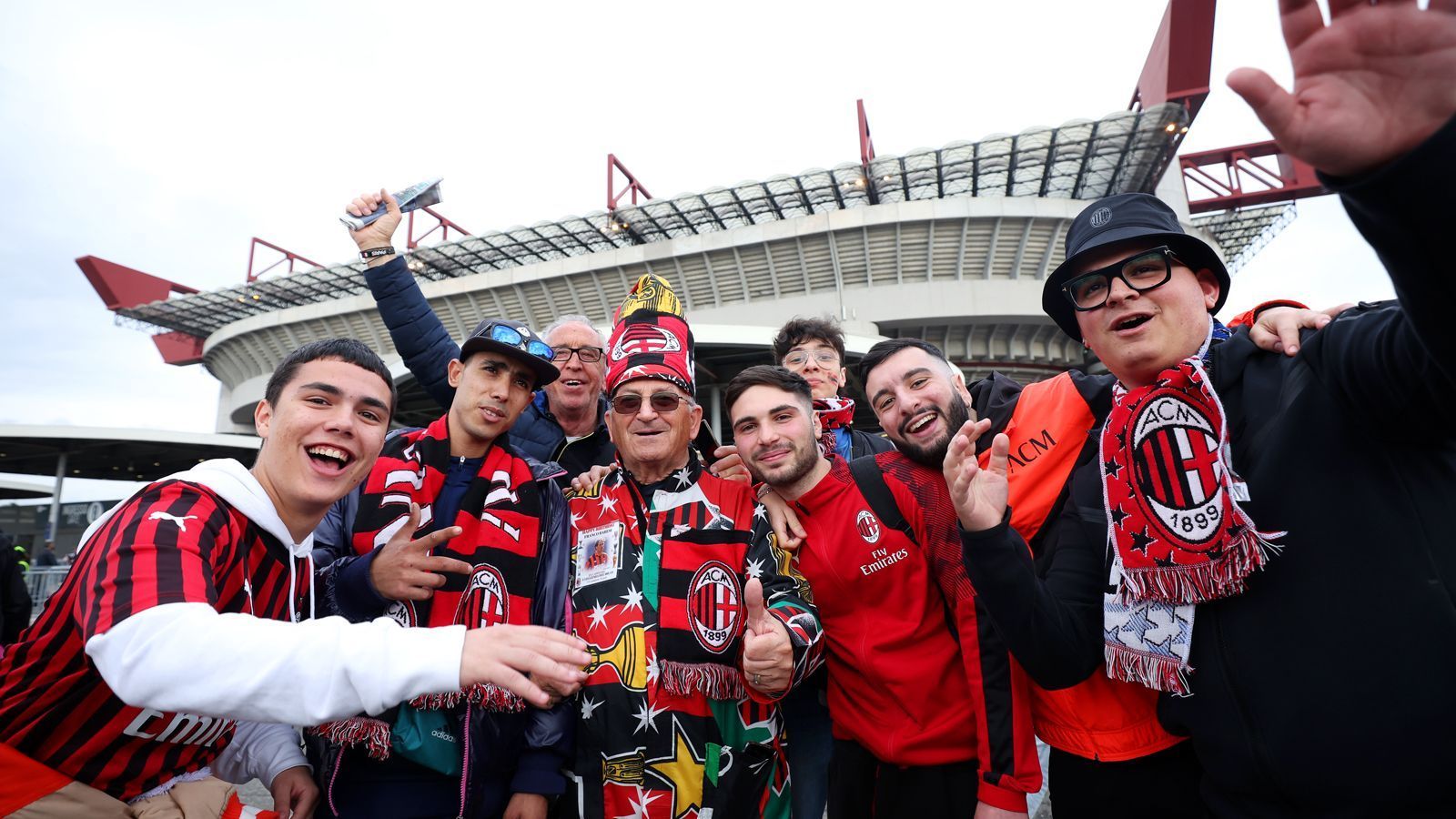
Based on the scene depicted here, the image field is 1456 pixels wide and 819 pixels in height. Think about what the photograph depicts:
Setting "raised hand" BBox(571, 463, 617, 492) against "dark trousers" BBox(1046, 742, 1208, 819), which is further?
"raised hand" BBox(571, 463, 617, 492)

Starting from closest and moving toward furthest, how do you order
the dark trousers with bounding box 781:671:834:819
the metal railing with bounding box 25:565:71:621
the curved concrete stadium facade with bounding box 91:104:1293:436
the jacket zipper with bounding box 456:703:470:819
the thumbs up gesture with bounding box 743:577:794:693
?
the thumbs up gesture with bounding box 743:577:794:693 < the jacket zipper with bounding box 456:703:470:819 < the dark trousers with bounding box 781:671:834:819 < the metal railing with bounding box 25:565:71:621 < the curved concrete stadium facade with bounding box 91:104:1293:436

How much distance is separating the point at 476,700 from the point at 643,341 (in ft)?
5.61

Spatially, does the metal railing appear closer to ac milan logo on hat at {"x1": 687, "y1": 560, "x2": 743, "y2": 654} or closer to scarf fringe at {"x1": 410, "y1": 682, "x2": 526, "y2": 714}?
scarf fringe at {"x1": 410, "y1": 682, "x2": 526, "y2": 714}

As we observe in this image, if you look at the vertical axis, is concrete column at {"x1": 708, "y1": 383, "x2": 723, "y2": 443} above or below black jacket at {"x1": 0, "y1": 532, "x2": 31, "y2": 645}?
above

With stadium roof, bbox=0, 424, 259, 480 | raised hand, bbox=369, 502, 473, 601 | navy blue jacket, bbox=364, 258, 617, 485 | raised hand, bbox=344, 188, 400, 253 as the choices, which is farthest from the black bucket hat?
stadium roof, bbox=0, 424, 259, 480

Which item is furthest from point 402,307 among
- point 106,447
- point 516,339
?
point 106,447

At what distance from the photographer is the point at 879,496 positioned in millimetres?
2682

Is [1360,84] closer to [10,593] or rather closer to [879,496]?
[879,496]

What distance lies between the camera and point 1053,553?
223 centimetres

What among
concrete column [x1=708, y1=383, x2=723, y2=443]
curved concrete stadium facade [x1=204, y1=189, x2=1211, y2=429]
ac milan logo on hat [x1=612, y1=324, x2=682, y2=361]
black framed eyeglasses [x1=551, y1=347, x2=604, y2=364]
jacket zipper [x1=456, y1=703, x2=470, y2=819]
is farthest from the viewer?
curved concrete stadium facade [x1=204, y1=189, x2=1211, y2=429]

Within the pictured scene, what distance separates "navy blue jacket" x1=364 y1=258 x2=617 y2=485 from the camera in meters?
3.78

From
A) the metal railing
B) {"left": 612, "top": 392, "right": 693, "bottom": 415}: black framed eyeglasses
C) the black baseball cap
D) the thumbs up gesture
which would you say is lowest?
the metal railing

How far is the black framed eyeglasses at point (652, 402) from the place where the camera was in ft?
9.49

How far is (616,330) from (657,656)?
165 cm
